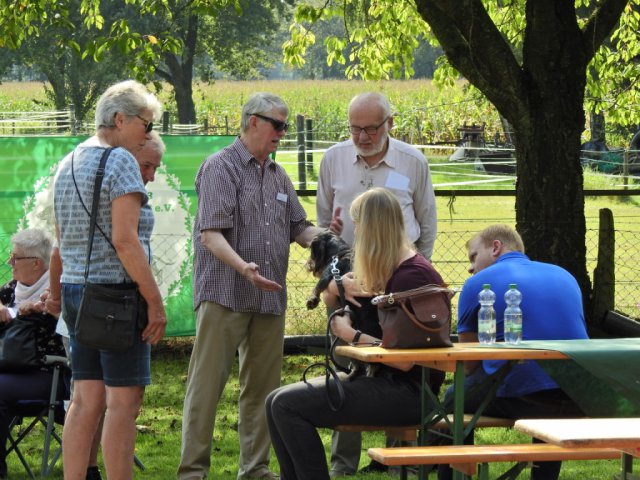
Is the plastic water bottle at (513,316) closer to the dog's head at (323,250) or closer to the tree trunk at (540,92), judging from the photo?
the dog's head at (323,250)

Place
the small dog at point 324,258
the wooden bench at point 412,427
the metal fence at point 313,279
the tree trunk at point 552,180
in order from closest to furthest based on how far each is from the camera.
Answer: the wooden bench at point 412,427 < the small dog at point 324,258 < the tree trunk at point 552,180 < the metal fence at point 313,279

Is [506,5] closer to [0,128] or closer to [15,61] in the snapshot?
[0,128]

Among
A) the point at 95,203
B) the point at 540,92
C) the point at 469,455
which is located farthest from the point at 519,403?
the point at 540,92

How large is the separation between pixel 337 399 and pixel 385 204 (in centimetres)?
85

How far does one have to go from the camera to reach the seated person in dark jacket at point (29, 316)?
21.1 feet

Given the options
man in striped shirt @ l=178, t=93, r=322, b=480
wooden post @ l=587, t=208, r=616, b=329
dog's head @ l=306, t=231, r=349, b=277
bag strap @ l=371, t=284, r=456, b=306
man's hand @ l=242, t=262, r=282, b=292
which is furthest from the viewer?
wooden post @ l=587, t=208, r=616, b=329

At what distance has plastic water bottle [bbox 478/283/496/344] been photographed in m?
5.09

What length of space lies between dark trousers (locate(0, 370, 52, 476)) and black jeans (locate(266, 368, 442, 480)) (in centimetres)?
192

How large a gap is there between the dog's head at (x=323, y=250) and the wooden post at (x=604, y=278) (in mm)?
5238

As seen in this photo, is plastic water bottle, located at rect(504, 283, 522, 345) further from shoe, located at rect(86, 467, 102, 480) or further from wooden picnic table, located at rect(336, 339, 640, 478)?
shoe, located at rect(86, 467, 102, 480)

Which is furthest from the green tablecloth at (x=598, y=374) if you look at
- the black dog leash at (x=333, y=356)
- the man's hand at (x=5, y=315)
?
the man's hand at (x=5, y=315)

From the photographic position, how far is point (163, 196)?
32.0 ft

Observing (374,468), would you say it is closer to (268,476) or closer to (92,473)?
(268,476)

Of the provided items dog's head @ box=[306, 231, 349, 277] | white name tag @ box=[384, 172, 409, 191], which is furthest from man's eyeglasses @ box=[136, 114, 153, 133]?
white name tag @ box=[384, 172, 409, 191]
